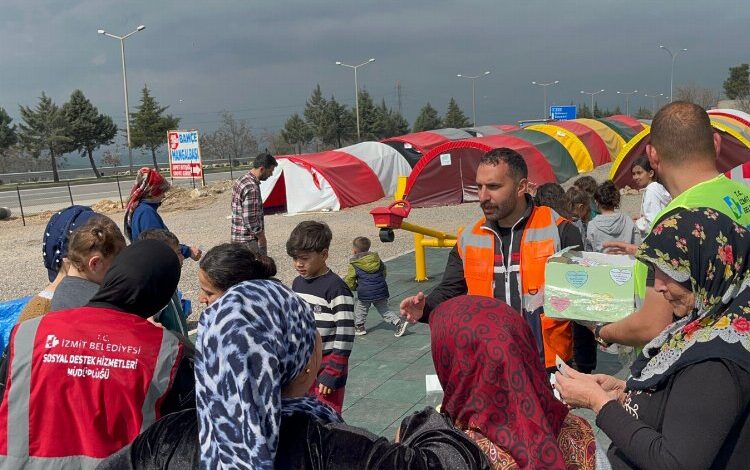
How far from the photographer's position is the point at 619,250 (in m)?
4.09

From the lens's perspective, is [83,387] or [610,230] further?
[610,230]

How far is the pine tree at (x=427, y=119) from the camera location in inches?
3019

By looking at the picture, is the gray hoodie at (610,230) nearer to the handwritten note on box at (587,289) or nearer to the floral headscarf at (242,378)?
the handwritten note on box at (587,289)

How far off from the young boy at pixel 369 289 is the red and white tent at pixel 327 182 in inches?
556

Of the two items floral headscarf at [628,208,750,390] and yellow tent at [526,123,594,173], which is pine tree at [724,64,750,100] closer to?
yellow tent at [526,123,594,173]

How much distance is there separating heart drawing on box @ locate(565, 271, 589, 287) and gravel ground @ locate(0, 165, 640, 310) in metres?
7.35

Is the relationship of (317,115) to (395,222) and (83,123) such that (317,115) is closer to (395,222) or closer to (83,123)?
(83,123)

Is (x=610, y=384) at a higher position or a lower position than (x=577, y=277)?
lower

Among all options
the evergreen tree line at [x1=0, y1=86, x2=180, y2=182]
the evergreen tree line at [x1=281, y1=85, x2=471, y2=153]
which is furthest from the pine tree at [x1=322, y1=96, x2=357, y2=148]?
the evergreen tree line at [x1=0, y1=86, x2=180, y2=182]

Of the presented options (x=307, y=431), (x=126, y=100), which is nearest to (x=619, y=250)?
(x=307, y=431)

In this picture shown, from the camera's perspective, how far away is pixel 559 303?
10.6 ft

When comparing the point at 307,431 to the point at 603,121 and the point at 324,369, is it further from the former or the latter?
the point at 603,121

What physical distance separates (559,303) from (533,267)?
0.40m

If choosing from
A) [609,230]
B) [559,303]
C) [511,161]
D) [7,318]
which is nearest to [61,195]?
[609,230]
